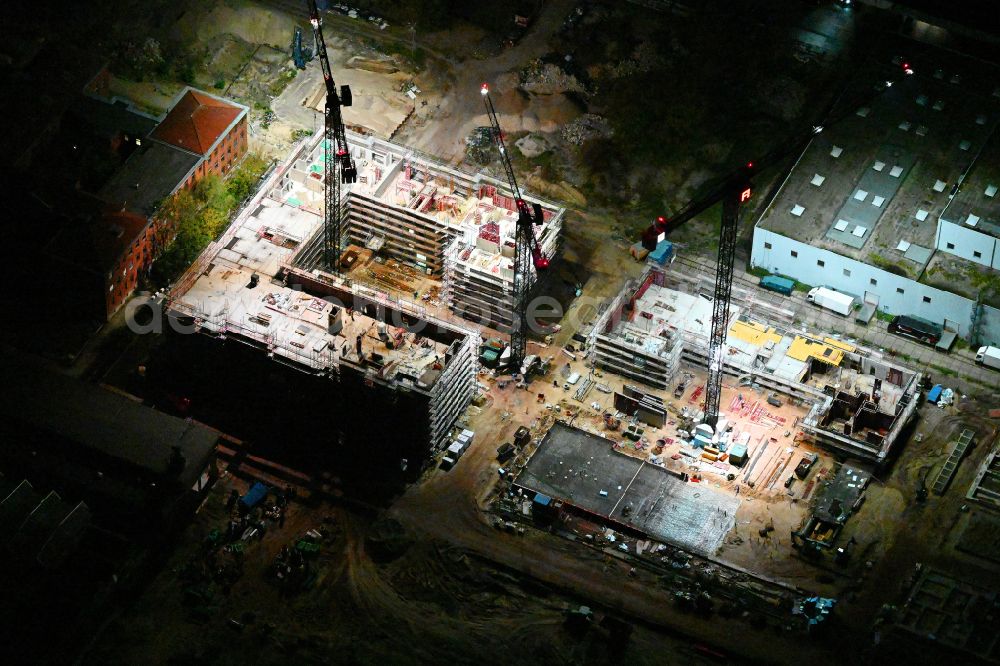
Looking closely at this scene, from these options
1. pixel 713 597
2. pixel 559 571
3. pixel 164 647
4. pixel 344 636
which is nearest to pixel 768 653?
pixel 713 597

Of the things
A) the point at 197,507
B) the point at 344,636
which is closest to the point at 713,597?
the point at 344,636

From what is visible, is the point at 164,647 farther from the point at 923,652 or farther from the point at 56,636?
the point at 923,652

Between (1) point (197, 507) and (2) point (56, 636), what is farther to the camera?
(1) point (197, 507)

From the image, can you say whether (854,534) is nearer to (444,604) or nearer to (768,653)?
(768,653)

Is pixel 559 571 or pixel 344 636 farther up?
pixel 559 571

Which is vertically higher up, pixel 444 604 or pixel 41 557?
pixel 444 604

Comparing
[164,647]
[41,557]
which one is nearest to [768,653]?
[164,647]

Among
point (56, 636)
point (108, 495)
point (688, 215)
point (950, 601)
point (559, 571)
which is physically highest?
point (688, 215)

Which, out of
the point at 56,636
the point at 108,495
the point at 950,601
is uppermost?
the point at 950,601

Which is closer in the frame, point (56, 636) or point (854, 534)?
point (56, 636)
